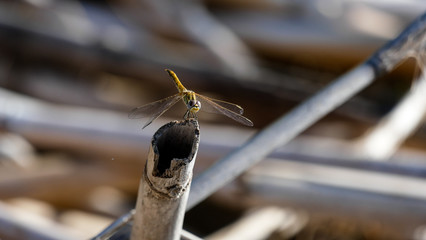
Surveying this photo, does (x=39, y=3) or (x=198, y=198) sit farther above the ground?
(x=39, y=3)

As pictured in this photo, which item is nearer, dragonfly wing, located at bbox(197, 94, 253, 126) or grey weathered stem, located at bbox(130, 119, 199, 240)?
grey weathered stem, located at bbox(130, 119, 199, 240)

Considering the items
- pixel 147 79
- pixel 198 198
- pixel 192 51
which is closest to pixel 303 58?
pixel 192 51

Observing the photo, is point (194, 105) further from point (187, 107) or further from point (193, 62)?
point (193, 62)

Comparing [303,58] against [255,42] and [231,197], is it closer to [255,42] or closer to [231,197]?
[255,42]

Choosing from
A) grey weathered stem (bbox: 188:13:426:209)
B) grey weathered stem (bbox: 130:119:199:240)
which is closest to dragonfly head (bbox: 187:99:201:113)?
grey weathered stem (bbox: 188:13:426:209)

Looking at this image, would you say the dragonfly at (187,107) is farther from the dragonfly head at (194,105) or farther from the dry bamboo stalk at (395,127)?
the dry bamboo stalk at (395,127)

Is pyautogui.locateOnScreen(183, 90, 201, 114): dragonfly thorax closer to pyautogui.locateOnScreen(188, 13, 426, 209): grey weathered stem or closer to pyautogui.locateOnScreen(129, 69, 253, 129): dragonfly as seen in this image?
pyautogui.locateOnScreen(129, 69, 253, 129): dragonfly
